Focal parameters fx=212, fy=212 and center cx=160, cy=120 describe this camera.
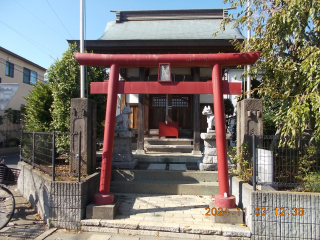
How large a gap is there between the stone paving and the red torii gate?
438 mm

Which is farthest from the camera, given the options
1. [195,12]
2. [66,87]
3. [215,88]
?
[195,12]

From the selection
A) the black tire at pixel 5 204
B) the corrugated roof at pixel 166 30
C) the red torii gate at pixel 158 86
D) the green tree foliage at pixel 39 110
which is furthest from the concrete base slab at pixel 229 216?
the corrugated roof at pixel 166 30

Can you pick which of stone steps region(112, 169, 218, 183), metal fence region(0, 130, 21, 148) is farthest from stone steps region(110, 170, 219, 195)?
metal fence region(0, 130, 21, 148)

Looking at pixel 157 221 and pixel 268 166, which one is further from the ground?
pixel 268 166

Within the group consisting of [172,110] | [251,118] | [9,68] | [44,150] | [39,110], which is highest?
[9,68]

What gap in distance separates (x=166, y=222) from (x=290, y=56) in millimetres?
4312

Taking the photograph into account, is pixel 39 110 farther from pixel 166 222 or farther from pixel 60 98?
pixel 166 222

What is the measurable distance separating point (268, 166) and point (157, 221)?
226cm

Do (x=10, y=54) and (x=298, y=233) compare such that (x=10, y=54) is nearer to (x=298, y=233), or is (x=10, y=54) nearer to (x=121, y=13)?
(x=121, y=13)

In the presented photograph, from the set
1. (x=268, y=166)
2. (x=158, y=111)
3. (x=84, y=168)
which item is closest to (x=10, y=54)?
(x=158, y=111)

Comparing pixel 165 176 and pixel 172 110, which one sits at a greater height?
pixel 172 110

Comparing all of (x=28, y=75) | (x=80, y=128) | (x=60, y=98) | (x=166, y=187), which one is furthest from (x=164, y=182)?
(x=28, y=75)

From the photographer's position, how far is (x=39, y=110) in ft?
21.7

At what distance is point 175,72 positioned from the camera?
390 inches
